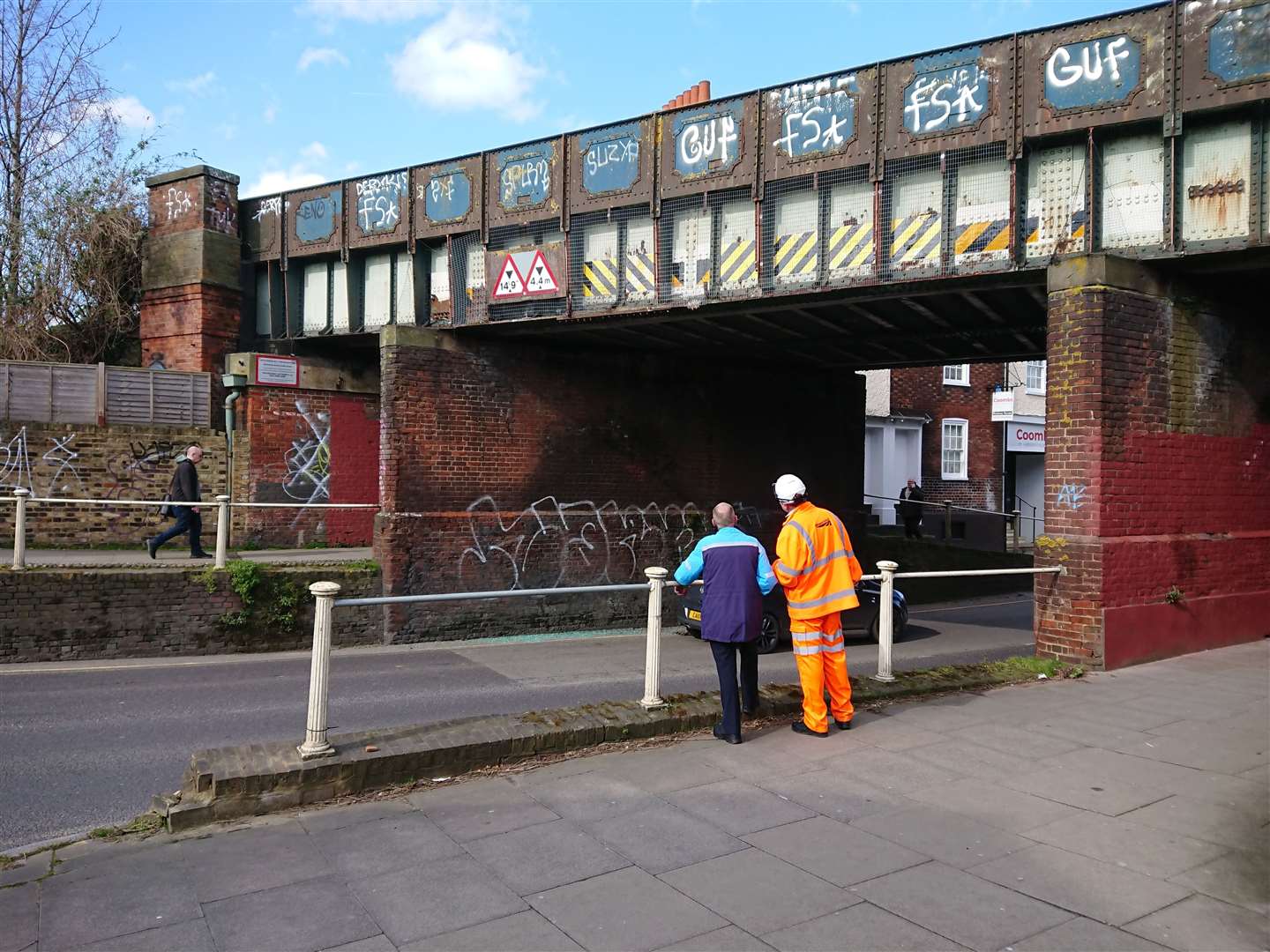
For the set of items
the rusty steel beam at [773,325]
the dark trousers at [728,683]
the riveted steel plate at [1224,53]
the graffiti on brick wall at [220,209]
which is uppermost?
the graffiti on brick wall at [220,209]

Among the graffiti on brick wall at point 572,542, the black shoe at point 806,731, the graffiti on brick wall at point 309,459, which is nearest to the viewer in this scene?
the black shoe at point 806,731

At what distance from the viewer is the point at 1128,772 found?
5.96 metres

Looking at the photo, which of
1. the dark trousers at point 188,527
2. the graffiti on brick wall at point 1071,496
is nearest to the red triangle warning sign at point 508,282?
the dark trousers at point 188,527

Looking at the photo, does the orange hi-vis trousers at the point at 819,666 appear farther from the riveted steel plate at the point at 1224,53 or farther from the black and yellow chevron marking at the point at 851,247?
the riveted steel plate at the point at 1224,53

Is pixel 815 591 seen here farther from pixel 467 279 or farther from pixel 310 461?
pixel 310 461

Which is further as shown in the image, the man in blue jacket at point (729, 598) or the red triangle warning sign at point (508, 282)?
the red triangle warning sign at point (508, 282)

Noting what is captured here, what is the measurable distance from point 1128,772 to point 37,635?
1257 centimetres

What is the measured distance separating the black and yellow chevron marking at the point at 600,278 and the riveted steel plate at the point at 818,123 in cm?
268

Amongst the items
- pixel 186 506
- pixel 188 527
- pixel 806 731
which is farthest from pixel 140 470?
pixel 806 731

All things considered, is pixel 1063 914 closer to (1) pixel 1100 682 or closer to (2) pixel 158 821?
(2) pixel 158 821

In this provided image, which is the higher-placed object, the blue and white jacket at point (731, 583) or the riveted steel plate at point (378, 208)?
the riveted steel plate at point (378, 208)

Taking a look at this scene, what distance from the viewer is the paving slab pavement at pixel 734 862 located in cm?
390

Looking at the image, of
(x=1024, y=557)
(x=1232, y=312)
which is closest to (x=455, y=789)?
(x=1232, y=312)

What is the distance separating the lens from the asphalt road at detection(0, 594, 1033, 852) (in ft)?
22.2
